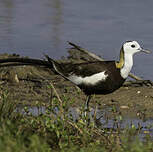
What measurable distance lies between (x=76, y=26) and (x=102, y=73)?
13.4 feet

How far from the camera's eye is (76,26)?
10492 millimetres

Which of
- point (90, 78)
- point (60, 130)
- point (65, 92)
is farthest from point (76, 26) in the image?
point (60, 130)

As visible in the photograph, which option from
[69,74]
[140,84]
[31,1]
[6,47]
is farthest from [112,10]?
[69,74]

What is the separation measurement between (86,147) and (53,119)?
365 mm

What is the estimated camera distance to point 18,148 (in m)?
3.99

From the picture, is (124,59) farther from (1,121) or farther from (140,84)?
(1,121)

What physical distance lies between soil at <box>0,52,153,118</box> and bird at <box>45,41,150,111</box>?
6.5 inches

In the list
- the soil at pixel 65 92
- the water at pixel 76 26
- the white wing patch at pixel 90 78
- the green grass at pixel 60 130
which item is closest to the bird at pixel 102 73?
the white wing patch at pixel 90 78

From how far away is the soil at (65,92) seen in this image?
22.9ft

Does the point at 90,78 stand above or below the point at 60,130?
above

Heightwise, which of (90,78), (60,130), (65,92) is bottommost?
(65,92)

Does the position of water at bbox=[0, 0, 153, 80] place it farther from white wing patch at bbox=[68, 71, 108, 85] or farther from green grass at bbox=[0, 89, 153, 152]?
green grass at bbox=[0, 89, 153, 152]

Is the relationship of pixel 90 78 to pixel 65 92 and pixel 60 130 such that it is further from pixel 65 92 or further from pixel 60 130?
pixel 60 130

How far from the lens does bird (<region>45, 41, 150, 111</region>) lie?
6.51 m
